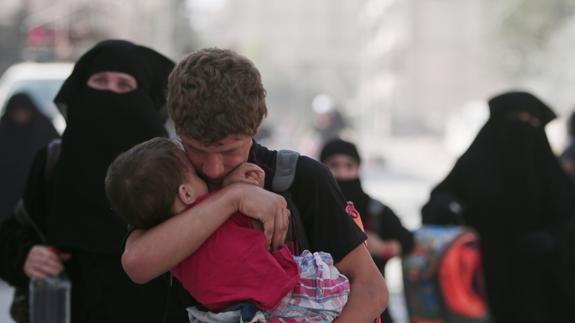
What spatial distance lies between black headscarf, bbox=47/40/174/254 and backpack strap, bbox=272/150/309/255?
1134mm

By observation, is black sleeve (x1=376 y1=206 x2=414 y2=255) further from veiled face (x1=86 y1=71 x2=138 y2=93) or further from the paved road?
the paved road

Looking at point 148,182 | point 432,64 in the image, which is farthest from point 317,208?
point 432,64

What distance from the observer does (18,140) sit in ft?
26.0

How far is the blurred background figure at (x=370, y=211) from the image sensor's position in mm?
4934

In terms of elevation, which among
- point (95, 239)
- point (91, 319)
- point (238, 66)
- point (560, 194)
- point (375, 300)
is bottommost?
point (560, 194)

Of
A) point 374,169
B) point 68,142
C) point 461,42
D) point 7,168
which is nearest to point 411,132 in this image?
point 461,42

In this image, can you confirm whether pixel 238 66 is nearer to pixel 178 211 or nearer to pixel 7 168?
pixel 178 211

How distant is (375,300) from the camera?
218 cm

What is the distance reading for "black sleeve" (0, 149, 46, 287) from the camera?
3377mm

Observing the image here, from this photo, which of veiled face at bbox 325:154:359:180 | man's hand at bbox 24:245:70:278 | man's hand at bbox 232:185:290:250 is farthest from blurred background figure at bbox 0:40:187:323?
veiled face at bbox 325:154:359:180

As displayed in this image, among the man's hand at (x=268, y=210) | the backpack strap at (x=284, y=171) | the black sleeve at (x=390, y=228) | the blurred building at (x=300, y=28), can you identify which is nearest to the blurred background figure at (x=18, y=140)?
the black sleeve at (x=390, y=228)

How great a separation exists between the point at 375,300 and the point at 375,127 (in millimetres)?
75033

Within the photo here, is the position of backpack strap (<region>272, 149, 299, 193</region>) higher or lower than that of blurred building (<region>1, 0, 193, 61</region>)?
higher

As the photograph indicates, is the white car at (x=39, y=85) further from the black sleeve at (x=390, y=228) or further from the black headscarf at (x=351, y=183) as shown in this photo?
the black sleeve at (x=390, y=228)
